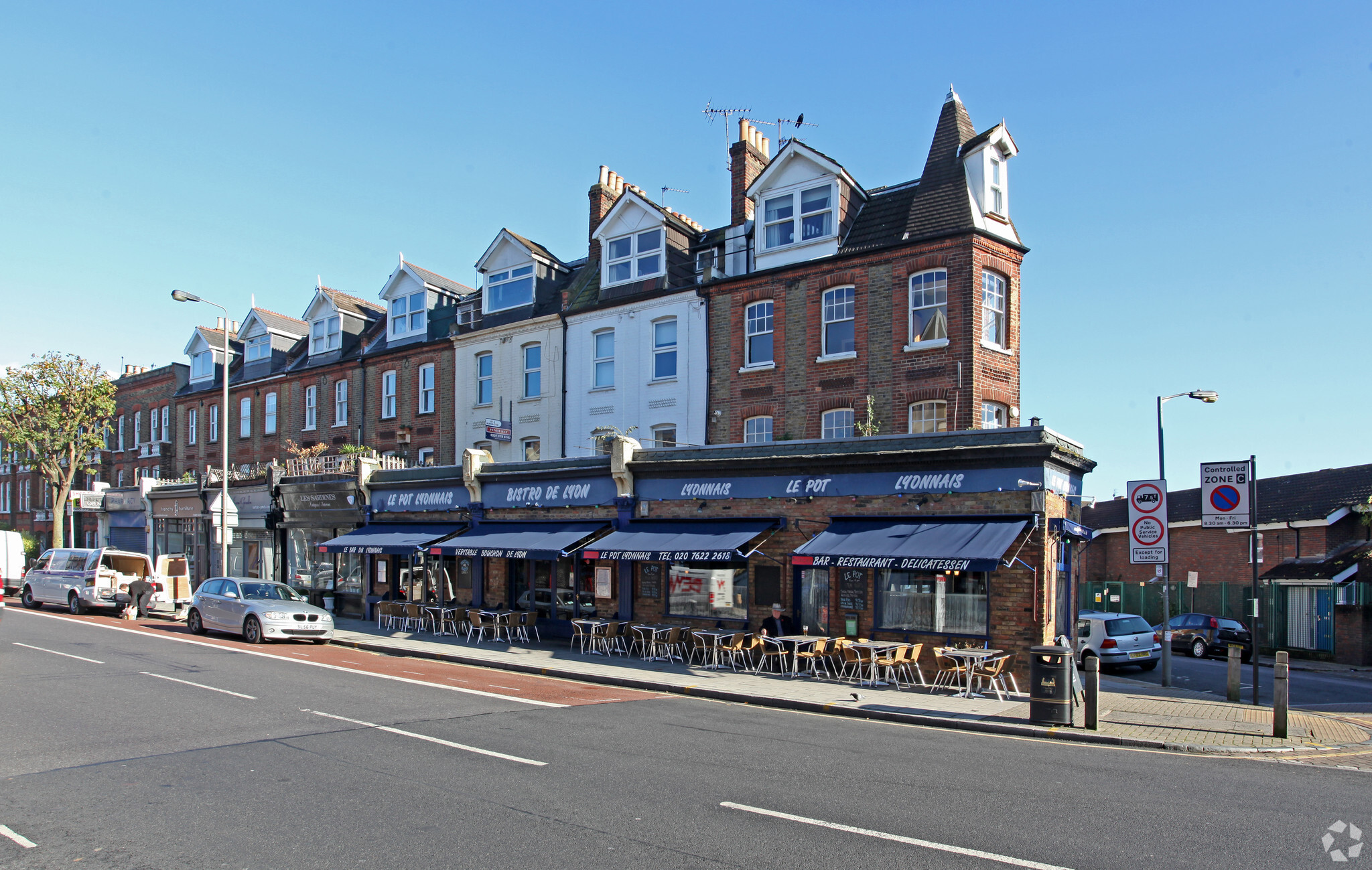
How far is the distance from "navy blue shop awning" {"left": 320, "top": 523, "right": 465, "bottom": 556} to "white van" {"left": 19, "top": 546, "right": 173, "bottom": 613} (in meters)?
6.97

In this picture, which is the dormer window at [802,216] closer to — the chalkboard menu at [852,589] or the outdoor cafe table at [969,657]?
the chalkboard menu at [852,589]

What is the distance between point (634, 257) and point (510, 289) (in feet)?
18.1

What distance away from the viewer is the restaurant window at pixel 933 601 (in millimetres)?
16578

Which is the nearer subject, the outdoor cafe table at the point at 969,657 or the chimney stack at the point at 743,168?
the outdoor cafe table at the point at 969,657

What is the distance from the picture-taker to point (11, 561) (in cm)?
3309

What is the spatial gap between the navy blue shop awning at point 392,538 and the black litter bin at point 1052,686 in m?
16.4

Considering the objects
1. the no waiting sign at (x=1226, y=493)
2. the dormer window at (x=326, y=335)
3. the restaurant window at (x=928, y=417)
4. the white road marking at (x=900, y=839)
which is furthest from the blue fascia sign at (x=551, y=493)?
the white road marking at (x=900, y=839)

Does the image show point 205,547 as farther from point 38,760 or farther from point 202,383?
point 38,760

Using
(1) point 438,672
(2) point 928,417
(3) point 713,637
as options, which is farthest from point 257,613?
(2) point 928,417

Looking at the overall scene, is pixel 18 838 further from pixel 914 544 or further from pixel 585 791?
pixel 914 544

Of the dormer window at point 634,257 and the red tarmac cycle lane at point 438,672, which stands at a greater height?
the dormer window at point 634,257

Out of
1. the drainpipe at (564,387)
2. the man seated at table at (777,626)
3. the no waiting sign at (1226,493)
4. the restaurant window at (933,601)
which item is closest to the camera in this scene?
the no waiting sign at (1226,493)

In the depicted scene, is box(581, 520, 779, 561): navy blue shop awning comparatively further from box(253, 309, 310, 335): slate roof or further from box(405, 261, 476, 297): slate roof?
box(253, 309, 310, 335): slate roof

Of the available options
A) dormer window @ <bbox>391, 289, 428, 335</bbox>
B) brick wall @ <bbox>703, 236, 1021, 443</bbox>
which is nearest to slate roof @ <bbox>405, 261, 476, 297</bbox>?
dormer window @ <bbox>391, 289, 428, 335</bbox>
